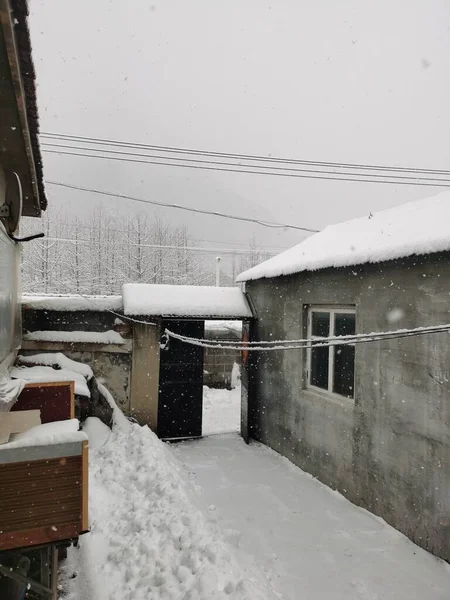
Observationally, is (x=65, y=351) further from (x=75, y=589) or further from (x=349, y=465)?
(x=349, y=465)

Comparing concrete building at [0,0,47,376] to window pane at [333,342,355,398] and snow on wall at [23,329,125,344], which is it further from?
window pane at [333,342,355,398]

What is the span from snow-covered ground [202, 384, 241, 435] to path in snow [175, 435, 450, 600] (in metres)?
2.96

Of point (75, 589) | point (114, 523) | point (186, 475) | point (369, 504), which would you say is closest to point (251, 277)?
A: point (186, 475)

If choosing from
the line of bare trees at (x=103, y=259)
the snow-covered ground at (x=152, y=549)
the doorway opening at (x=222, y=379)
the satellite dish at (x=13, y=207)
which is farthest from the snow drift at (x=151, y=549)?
the line of bare trees at (x=103, y=259)

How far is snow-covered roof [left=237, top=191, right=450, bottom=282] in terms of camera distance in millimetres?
4824

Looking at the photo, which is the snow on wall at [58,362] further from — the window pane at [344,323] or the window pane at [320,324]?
the window pane at [344,323]

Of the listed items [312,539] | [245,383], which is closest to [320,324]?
[245,383]

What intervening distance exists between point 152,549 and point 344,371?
3.86 meters

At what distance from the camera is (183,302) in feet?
29.7

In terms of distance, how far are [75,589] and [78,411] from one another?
451 cm

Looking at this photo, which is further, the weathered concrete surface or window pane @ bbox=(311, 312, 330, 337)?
the weathered concrete surface

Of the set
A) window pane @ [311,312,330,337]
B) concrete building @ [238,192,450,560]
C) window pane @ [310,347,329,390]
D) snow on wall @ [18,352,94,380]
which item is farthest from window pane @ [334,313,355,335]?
snow on wall @ [18,352,94,380]

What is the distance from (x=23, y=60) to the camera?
2385 millimetres

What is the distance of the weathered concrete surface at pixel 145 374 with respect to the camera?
347 inches
